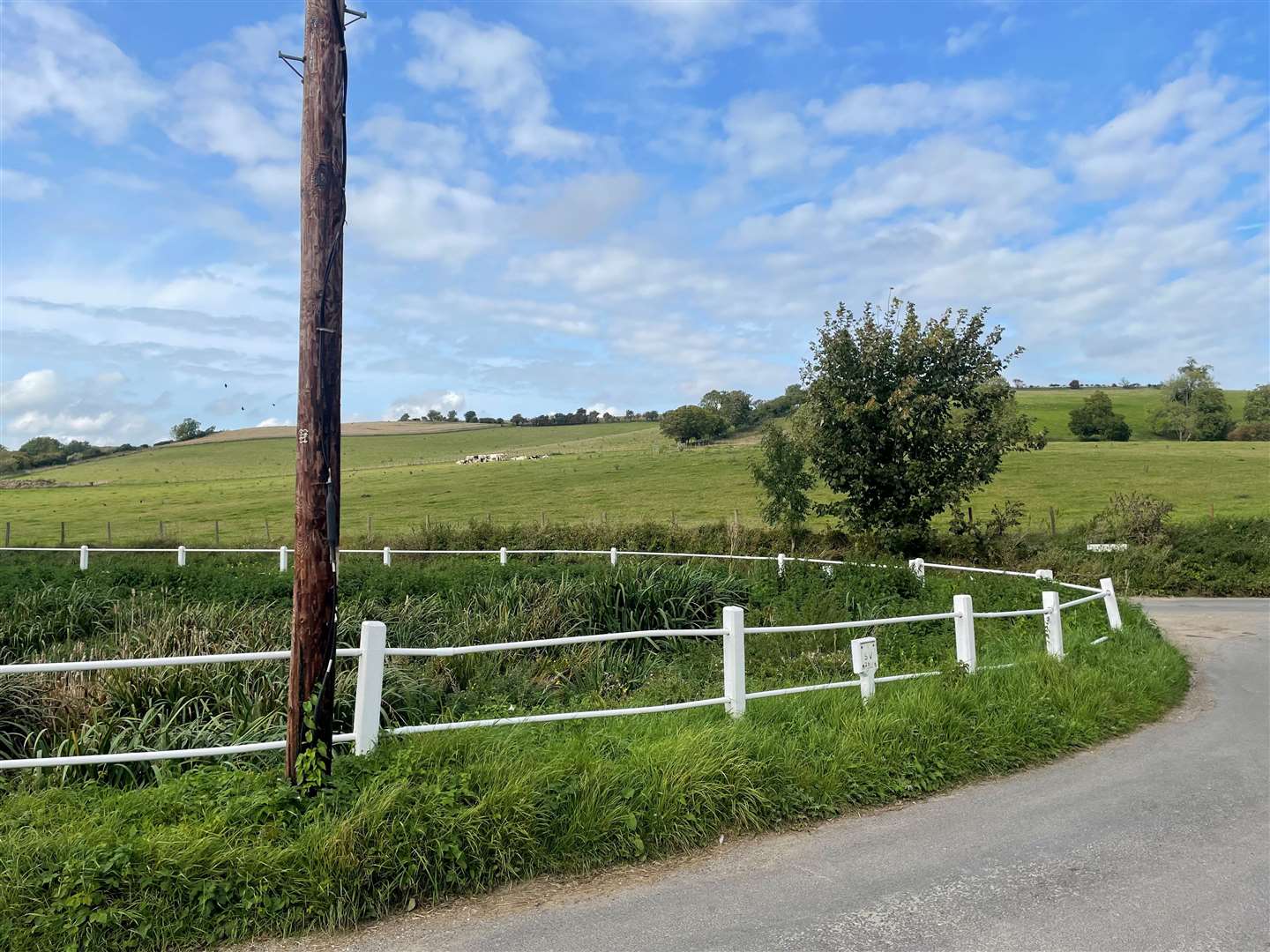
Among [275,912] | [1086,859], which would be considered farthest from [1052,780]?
[275,912]

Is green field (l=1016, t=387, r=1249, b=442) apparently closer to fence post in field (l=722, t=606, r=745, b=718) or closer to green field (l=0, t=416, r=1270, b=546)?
green field (l=0, t=416, r=1270, b=546)

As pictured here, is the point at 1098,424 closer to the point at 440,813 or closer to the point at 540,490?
the point at 540,490

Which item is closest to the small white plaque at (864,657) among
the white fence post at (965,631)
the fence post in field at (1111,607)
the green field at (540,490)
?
the white fence post at (965,631)

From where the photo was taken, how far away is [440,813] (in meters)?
4.54

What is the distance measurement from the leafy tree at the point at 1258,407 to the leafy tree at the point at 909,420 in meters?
78.5

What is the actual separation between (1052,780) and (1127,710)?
7.59 ft

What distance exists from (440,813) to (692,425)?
80.8 m

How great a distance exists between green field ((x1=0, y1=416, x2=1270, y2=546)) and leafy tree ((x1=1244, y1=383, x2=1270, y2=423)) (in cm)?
2419

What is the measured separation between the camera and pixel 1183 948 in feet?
12.7

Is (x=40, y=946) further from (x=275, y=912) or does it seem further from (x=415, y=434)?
(x=415, y=434)

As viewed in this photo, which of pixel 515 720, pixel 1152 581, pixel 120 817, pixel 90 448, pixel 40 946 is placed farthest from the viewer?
pixel 90 448

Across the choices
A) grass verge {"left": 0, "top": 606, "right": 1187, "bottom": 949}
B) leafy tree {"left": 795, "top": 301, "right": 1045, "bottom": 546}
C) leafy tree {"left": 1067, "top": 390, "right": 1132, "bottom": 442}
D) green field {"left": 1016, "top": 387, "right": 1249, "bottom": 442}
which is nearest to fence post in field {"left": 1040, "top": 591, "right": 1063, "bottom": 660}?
grass verge {"left": 0, "top": 606, "right": 1187, "bottom": 949}

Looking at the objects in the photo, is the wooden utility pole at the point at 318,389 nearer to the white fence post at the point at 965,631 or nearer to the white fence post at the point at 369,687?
the white fence post at the point at 369,687

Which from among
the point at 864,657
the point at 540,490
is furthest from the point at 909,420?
the point at 540,490
